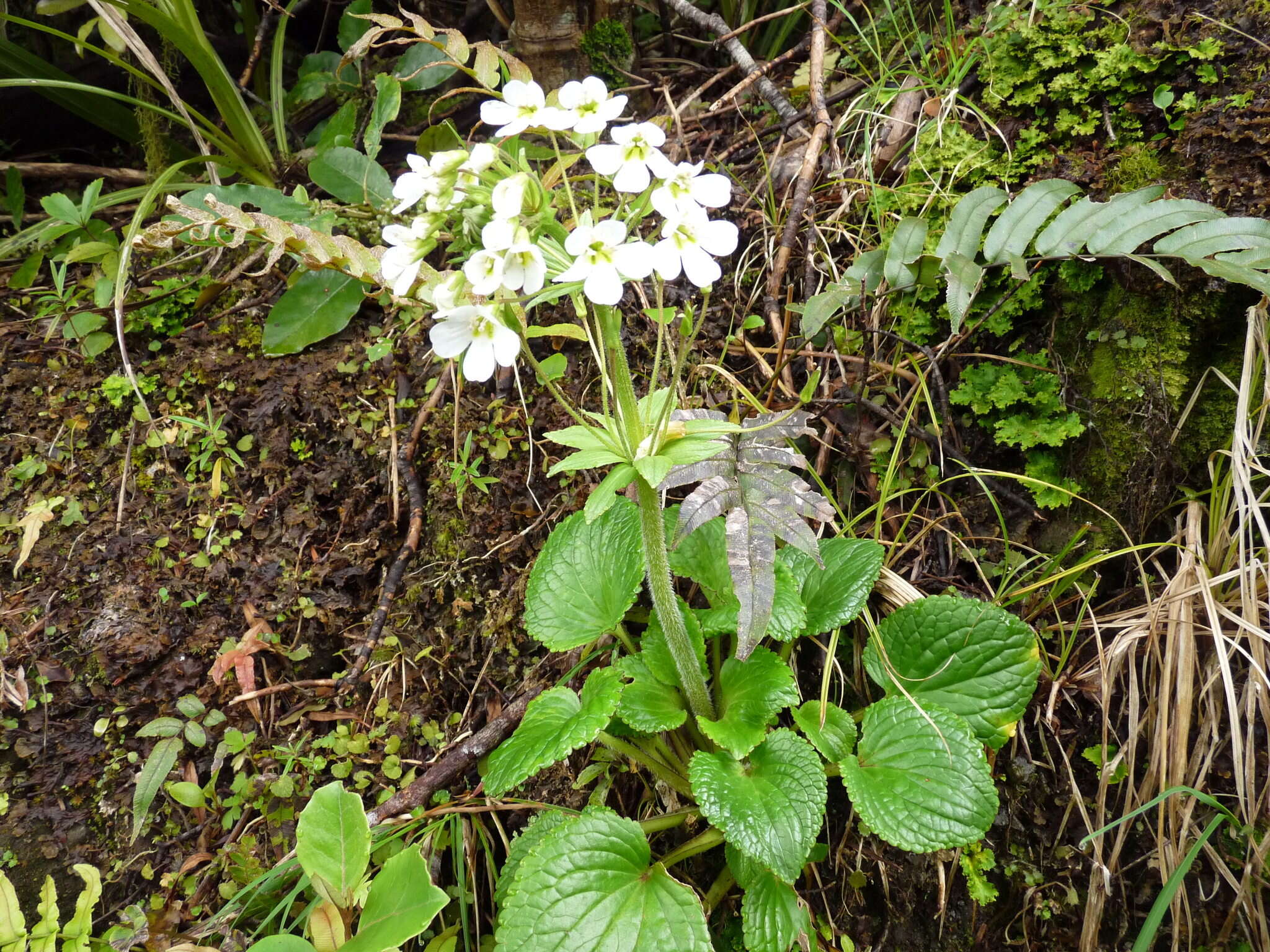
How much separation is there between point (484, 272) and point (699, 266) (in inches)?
14.8

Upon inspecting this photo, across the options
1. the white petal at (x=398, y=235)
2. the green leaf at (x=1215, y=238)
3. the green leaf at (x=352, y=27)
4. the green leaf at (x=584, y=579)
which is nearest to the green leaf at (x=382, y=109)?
the green leaf at (x=352, y=27)

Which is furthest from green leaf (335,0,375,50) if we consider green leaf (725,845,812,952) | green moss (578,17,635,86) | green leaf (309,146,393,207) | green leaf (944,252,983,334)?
green leaf (725,845,812,952)

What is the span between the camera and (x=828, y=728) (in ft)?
5.63

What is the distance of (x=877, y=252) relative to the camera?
1.96 m

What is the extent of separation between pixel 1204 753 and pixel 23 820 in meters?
2.99

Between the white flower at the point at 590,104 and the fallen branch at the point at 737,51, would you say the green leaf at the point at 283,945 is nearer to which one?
the white flower at the point at 590,104

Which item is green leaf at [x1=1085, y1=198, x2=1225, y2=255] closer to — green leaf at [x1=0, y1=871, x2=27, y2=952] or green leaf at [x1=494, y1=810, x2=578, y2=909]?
green leaf at [x1=494, y1=810, x2=578, y2=909]

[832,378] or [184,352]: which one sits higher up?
[184,352]

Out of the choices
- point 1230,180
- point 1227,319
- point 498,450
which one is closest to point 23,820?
point 498,450

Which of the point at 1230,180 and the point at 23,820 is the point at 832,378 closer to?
the point at 1230,180

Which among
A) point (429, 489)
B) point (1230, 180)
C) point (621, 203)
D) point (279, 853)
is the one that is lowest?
point (279, 853)

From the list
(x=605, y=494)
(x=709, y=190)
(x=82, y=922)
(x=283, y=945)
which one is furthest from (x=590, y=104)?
(x=82, y=922)

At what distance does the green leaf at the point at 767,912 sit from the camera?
1510 mm

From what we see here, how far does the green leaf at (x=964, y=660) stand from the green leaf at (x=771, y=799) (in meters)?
0.31
